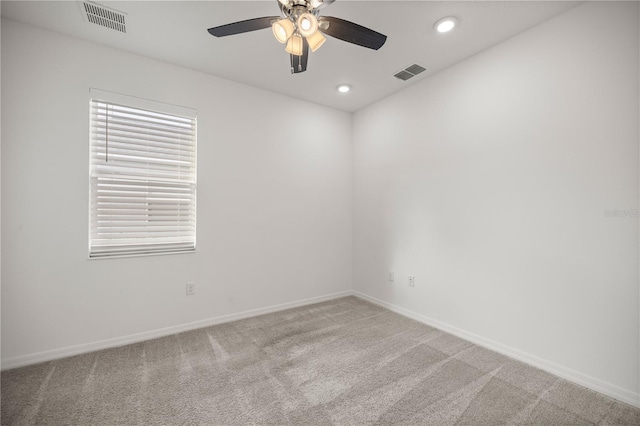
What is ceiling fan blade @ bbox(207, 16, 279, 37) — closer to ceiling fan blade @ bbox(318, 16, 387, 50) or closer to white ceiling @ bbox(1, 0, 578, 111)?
ceiling fan blade @ bbox(318, 16, 387, 50)

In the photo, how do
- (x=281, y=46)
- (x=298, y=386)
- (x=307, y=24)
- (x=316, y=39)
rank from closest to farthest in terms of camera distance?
1. (x=307, y=24)
2. (x=316, y=39)
3. (x=298, y=386)
4. (x=281, y=46)

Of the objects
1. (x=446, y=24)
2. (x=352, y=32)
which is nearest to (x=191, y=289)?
(x=352, y=32)

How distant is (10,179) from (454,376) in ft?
12.3

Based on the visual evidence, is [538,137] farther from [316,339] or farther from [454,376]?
[316,339]

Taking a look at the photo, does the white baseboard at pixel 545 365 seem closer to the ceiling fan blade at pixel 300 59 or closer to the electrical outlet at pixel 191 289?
the electrical outlet at pixel 191 289

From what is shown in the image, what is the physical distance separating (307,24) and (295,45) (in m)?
0.17

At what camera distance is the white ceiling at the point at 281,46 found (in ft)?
6.86

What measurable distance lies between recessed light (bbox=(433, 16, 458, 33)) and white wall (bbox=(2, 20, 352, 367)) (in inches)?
74.1

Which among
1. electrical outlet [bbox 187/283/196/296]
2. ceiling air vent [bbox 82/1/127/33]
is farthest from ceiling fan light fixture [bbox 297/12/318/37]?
electrical outlet [bbox 187/283/196/296]

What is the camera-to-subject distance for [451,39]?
2465 millimetres

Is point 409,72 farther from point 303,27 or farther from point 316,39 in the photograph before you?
point 303,27

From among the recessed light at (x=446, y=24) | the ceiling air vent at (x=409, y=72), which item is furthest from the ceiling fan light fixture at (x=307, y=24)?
the ceiling air vent at (x=409, y=72)

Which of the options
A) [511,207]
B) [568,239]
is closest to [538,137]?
[511,207]

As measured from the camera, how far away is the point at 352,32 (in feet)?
5.51
